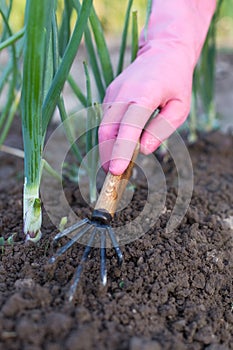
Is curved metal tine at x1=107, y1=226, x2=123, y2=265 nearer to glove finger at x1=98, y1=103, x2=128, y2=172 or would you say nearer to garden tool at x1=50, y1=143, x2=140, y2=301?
garden tool at x1=50, y1=143, x2=140, y2=301

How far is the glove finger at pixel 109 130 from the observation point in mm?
1127

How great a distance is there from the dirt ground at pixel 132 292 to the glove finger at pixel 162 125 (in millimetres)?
166

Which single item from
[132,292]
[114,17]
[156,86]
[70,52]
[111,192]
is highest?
[70,52]

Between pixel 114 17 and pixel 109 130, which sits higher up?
pixel 109 130

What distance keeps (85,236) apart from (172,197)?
1.15 feet

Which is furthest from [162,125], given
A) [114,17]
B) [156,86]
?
[114,17]

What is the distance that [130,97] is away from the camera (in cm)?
115

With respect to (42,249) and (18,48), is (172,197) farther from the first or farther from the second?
(18,48)

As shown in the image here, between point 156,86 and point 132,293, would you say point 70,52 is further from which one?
point 132,293

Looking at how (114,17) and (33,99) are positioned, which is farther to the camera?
(114,17)

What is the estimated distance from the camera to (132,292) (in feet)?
3.16

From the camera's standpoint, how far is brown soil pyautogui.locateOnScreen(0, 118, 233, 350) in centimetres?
82

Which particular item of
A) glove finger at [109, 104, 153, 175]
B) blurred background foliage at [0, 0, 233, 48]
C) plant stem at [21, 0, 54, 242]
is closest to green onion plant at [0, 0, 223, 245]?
plant stem at [21, 0, 54, 242]

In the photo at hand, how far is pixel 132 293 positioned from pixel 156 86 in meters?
0.46
